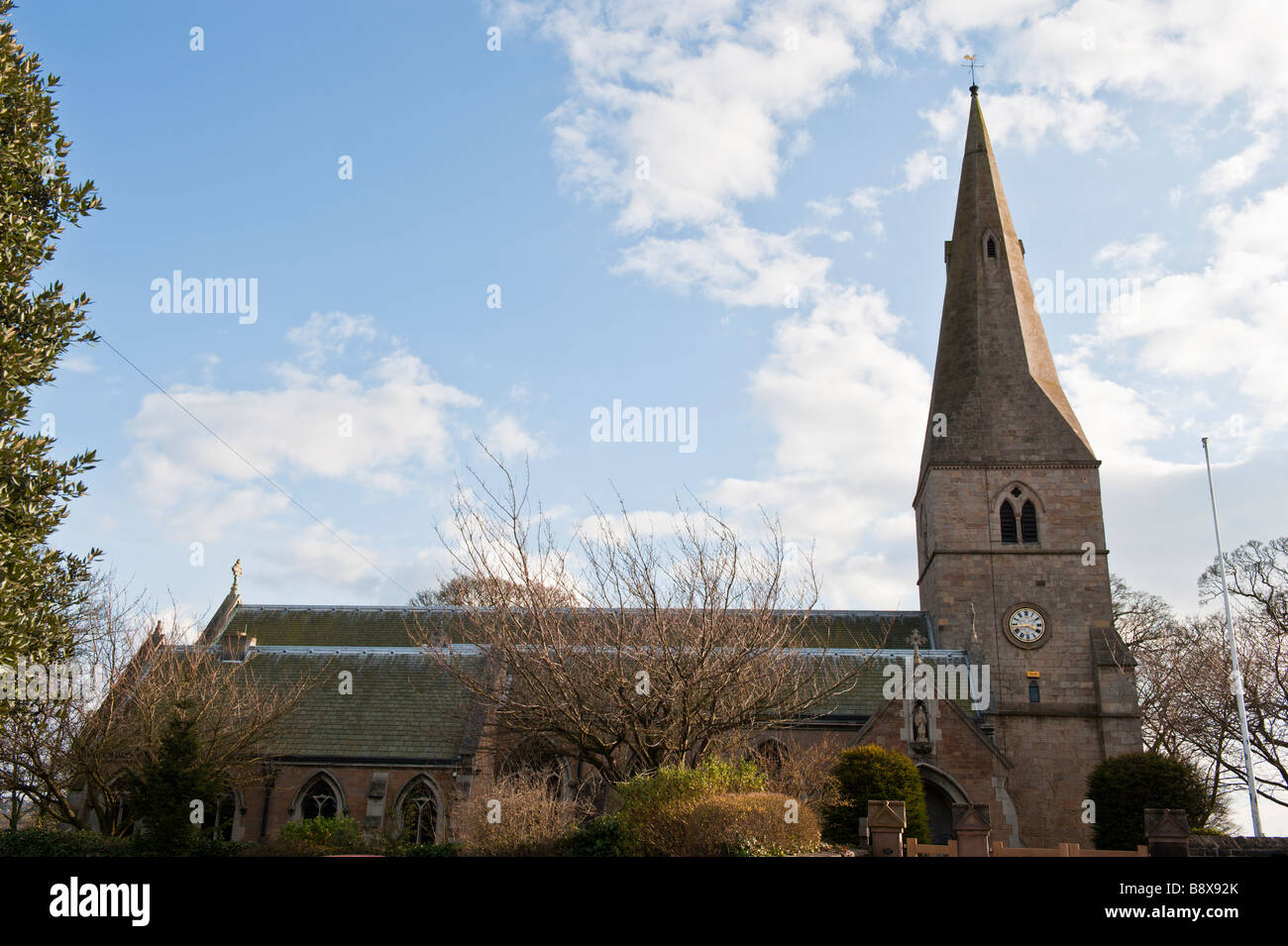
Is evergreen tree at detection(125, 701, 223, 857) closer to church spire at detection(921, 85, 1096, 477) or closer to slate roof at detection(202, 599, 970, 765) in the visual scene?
slate roof at detection(202, 599, 970, 765)

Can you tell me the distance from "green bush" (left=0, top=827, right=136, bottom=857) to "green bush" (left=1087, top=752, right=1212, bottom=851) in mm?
23752

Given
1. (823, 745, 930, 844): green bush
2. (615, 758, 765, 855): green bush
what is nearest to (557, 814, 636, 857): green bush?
(615, 758, 765, 855): green bush

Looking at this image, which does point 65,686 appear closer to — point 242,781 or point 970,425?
point 242,781

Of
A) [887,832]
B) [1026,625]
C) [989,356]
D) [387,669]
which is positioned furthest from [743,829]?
[989,356]

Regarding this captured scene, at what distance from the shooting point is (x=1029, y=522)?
31.0 metres

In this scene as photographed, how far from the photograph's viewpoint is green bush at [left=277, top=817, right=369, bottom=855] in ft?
71.6

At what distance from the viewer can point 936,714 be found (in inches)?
1032

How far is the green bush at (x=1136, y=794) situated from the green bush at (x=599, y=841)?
51.7ft

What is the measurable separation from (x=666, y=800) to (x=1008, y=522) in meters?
20.6

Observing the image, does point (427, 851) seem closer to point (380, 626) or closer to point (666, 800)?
point (666, 800)

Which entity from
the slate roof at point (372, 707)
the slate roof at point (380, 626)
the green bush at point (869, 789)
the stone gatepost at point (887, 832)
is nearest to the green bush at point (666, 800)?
the stone gatepost at point (887, 832)

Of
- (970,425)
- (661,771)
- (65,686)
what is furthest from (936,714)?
(65,686)

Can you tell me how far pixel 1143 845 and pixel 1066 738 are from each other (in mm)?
5636

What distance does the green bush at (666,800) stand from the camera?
1400cm
